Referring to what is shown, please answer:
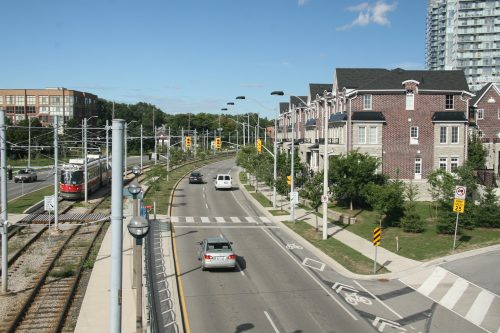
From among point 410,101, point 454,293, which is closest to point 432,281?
point 454,293

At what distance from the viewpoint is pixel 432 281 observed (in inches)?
941

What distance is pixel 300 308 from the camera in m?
20.0

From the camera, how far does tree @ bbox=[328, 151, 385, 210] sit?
44031 millimetres

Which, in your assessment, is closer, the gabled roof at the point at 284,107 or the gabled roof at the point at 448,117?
the gabled roof at the point at 448,117

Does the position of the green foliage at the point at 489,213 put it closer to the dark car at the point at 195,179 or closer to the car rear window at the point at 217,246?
the car rear window at the point at 217,246

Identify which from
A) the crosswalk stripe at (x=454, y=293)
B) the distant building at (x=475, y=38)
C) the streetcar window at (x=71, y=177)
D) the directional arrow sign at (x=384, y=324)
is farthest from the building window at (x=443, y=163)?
the distant building at (x=475, y=38)

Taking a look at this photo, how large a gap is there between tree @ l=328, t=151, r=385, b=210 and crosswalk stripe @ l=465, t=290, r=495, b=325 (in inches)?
872

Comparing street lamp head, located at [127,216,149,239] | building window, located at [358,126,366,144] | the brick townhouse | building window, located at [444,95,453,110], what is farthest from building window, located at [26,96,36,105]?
street lamp head, located at [127,216,149,239]

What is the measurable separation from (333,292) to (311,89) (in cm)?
5137

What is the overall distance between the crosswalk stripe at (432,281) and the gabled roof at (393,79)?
27.8 m

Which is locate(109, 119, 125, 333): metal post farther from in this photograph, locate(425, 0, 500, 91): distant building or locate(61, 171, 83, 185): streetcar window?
locate(425, 0, 500, 91): distant building

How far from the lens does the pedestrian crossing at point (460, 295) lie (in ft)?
63.3

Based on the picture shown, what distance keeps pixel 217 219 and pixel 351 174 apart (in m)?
11.4

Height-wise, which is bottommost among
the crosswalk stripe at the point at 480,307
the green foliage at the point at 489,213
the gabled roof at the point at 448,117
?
the crosswalk stripe at the point at 480,307
